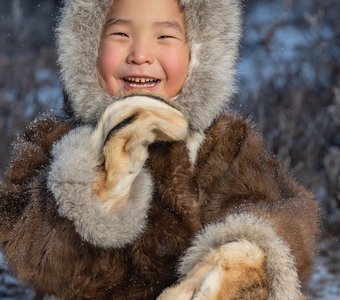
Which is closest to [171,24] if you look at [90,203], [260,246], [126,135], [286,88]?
[126,135]

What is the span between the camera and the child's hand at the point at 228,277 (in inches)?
70.9

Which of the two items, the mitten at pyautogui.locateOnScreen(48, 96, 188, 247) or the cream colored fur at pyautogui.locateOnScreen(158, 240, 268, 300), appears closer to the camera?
the cream colored fur at pyautogui.locateOnScreen(158, 240, 268, 300)

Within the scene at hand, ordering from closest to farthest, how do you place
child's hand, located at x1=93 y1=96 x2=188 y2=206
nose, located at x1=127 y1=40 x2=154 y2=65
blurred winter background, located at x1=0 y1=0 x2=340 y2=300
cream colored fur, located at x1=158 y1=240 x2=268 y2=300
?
cream colored fur, located at x1=158 y1=240 x2=268 y2=300 → child's hand, located at x1=93 y1=96 x2=188 y2=206 → nose, located at x1=127 y1=40 x2=154 y2=65 → blurred winter background, located at x1=0 y1=0 x2=340 y2=300

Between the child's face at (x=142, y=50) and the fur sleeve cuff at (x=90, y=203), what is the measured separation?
1.04 feet

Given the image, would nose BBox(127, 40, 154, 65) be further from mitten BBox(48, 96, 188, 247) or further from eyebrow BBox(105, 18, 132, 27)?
mitten BBox(48, 96, 188, 247)

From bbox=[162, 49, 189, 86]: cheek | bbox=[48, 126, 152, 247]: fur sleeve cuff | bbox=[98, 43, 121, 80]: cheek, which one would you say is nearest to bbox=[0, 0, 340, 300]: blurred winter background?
bbox=[162, 49, 189, 86]: cheek

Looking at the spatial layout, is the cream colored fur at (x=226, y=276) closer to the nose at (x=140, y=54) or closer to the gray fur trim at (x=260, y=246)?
the gray fur trim at (x=260, y=246)

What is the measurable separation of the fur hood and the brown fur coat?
10 cm

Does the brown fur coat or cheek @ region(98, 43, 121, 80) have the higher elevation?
cheek @ region(98, 43, 121, 80)

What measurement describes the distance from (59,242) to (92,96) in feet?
1.70

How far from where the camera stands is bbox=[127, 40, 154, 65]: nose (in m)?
2.29

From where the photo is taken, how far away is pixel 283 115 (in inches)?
279

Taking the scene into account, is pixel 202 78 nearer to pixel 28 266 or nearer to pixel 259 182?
pixel 259 182

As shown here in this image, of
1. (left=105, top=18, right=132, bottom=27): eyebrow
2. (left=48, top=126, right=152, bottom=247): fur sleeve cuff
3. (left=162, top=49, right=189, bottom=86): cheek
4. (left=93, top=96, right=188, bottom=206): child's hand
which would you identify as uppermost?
(left=105, top=18, right=132, bottom=27): eyebrow
